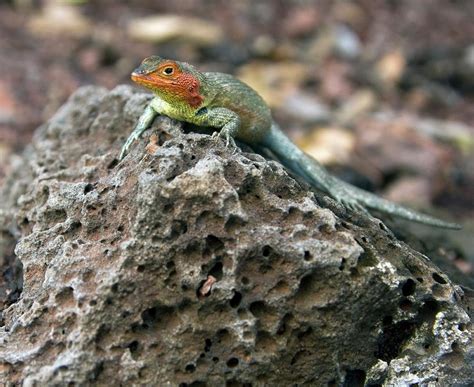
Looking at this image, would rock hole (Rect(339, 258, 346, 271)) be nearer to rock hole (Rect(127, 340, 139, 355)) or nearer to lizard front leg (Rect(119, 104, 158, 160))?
rock hole (Rect(127, 340, 139, 355))

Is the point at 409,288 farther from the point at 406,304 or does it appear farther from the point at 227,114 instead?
the point at 227,114

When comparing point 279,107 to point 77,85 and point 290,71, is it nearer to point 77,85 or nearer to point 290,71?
point 290,71

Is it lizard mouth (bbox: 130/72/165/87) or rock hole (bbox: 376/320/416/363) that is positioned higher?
lizard mouth (bbox: 130/72/165/87)

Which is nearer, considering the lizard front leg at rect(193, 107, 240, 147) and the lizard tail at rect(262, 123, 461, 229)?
the lizard front leg at rect(193, 107, 240, 147)

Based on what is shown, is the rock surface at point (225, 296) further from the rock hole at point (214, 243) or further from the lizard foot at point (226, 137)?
the lizard foot at point (226, 137)

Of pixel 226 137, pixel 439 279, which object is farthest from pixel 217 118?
pixel 439 279

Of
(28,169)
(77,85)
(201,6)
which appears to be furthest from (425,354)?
(201,6)

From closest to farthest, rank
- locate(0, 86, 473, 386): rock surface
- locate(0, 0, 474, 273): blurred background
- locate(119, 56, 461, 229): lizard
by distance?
locate(0, 86, 473, 386): rock surface
locate(119, 56, 461, 229): lizard
locate(0, 0, 474, 273): blurred background

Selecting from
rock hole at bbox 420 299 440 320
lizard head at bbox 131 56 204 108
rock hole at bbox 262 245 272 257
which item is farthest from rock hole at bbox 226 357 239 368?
lizard head at bbox 131 56 204 108

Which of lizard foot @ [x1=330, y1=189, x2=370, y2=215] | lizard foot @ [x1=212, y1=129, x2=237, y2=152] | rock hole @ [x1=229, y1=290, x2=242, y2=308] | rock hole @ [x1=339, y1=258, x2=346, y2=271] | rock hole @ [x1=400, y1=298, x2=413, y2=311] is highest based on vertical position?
lizard foot @ [x1=212, y1=129, x2=237, y2=152]
